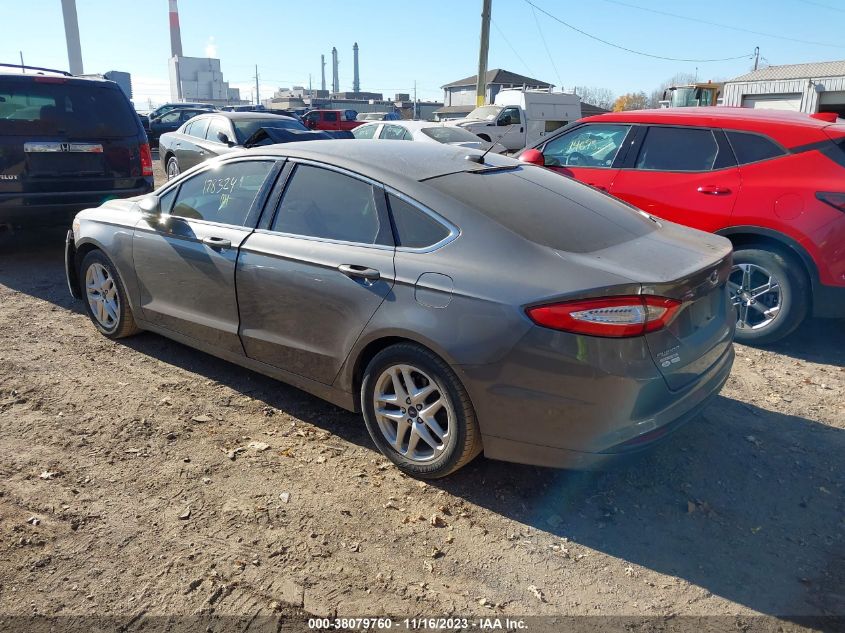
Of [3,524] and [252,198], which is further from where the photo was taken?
[252,198]

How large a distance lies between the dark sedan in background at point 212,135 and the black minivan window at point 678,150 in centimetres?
759

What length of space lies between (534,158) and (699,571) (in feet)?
14.5

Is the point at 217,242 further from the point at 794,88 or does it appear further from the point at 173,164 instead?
the point at 794,88

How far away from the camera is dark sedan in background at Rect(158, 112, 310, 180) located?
38.7 feet

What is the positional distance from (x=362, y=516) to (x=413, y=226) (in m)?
1.40

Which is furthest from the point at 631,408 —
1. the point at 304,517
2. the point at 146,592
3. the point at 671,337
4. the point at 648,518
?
the point at 146,592

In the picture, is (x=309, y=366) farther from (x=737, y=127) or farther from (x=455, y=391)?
(x=737, y=127)

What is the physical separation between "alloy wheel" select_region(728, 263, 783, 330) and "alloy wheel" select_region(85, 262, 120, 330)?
4629mm

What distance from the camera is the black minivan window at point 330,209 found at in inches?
137

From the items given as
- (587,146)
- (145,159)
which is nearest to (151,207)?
(145,159)

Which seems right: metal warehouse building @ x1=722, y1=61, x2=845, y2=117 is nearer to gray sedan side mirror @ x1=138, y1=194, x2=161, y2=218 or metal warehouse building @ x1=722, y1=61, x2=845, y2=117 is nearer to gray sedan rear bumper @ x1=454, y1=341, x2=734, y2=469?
gray sedan side mirror @ x1=138, y1=194, x2=161, y2=218

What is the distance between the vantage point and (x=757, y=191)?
511 centimetres

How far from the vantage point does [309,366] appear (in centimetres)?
369

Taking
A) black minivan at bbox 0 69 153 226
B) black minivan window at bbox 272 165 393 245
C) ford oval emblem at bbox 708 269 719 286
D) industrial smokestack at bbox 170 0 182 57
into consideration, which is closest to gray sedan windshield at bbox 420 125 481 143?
black minivan at bbox 0 69 153 226
